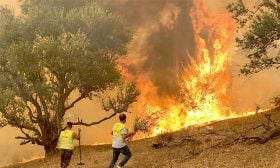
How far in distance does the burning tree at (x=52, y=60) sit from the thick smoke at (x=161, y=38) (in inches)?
585

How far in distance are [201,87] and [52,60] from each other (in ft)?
61.4

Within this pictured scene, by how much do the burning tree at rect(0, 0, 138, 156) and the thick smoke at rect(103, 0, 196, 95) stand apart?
14.9 m

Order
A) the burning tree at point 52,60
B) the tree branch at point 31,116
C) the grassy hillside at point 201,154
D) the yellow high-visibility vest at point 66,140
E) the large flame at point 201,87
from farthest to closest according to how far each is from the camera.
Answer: the large flame at point 201,87, the tree branch at point 31,116, the burning tree at point 52,60, the yellow high-visibility vest at point 66,140, the grassy hillside at point 201,154

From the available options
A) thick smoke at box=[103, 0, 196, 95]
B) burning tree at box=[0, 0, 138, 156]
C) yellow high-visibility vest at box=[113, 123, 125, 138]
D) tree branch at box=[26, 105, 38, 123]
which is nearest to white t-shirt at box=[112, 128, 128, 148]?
yellow high-visibility vest at box=[113, 123, 125, 138]

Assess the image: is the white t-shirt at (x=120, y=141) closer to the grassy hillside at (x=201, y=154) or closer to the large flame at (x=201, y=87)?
the grassy hillside at (x=201, y=154)

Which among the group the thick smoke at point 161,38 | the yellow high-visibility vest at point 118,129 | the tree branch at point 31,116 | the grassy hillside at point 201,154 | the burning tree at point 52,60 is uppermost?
the thick smoke at point 161,38

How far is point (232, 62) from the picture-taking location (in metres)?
52.6

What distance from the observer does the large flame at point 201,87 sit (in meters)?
46.5

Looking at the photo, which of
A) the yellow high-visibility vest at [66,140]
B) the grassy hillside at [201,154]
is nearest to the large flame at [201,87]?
the grassy hillside at [201,154]

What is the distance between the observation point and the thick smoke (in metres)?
55.3

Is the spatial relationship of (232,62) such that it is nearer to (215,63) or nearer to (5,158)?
(215,63)

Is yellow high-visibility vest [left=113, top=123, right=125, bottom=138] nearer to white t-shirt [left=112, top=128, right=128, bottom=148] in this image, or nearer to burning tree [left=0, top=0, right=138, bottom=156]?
white t-shirt [left=112, top=128, right=128, bottom=148]

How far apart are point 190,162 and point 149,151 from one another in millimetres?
6868

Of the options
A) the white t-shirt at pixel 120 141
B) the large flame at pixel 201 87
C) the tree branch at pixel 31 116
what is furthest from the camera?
the large flame at pixel 201 87
